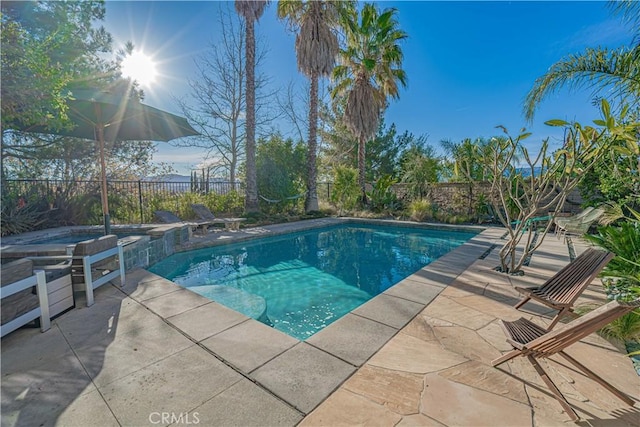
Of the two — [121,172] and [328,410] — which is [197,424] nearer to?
[328,410]

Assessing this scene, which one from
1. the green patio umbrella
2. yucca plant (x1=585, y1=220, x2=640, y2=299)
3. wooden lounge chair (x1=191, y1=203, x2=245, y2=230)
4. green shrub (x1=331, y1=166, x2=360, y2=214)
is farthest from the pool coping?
green shrub (x1=331, y1=166, x2=360, y2=214)

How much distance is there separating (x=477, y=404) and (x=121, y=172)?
14.8 meters

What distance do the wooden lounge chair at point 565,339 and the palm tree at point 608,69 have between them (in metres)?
4.27

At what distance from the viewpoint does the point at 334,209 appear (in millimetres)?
12883

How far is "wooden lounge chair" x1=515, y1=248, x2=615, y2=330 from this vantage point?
2.15 meters

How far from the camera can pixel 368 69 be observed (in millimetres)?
11242

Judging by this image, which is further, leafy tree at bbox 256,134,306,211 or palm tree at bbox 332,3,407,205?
leafy tree at bbox 256,134,306,211

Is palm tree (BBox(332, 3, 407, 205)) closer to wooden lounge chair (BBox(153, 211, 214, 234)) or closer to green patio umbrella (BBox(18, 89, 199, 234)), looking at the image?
wooden lounge chair (BBox(153, 211, 214, 234))

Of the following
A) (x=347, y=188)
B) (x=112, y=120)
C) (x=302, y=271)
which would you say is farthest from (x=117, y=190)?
(x=347, y=188)

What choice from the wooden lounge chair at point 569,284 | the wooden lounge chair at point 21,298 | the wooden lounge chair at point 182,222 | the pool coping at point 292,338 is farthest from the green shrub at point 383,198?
the wooden lounge chair at point 21,298

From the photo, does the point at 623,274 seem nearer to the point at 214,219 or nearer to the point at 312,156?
the point at 214,219

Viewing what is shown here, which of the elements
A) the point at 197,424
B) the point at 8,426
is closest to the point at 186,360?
the point at 197,424

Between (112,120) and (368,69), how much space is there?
32.0 ft

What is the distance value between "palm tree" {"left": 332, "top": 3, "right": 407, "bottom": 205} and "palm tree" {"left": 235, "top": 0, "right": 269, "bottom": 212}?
12.1ft
